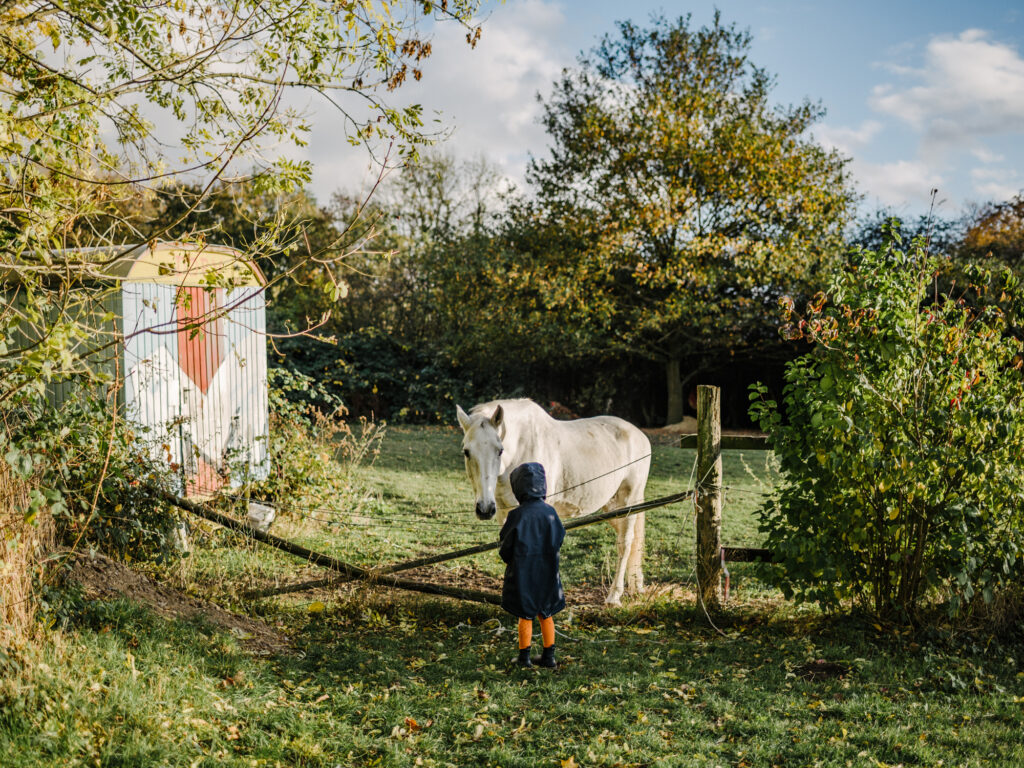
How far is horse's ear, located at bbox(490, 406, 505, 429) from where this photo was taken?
5840mm

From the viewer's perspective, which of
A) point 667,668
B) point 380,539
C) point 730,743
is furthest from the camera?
point 380,539

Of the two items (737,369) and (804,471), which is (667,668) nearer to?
(804,471)

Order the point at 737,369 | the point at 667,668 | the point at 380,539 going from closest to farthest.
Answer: the point at 667,668
the point at 380,539
the point at 737,369

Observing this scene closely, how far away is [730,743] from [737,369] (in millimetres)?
18566

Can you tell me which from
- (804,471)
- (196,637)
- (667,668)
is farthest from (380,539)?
(804,471)

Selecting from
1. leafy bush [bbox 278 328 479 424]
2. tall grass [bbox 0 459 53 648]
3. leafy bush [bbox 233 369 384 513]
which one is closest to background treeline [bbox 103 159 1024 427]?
leafy bush [bbox 278 328 479 424]

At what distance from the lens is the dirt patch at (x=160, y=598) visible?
17.4ft

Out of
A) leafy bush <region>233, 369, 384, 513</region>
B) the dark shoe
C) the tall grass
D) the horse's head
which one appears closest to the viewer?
the tall grass

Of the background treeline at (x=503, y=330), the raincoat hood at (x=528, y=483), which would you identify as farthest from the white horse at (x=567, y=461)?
the background treeline at (x=503, y=330)

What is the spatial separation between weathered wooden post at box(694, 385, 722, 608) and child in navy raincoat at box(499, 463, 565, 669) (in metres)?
1.46

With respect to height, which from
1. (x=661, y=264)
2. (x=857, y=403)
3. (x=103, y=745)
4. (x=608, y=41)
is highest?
(x=608, y=41)

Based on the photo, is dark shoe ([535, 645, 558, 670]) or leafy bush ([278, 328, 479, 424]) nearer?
dark shoe ([535, 645, 558, 670])

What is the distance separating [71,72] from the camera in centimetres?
479

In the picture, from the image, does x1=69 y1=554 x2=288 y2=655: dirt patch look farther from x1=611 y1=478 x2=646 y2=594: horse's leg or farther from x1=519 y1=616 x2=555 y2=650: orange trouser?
x1=611 y1=478 x2=646 y2=594: horse's leg
